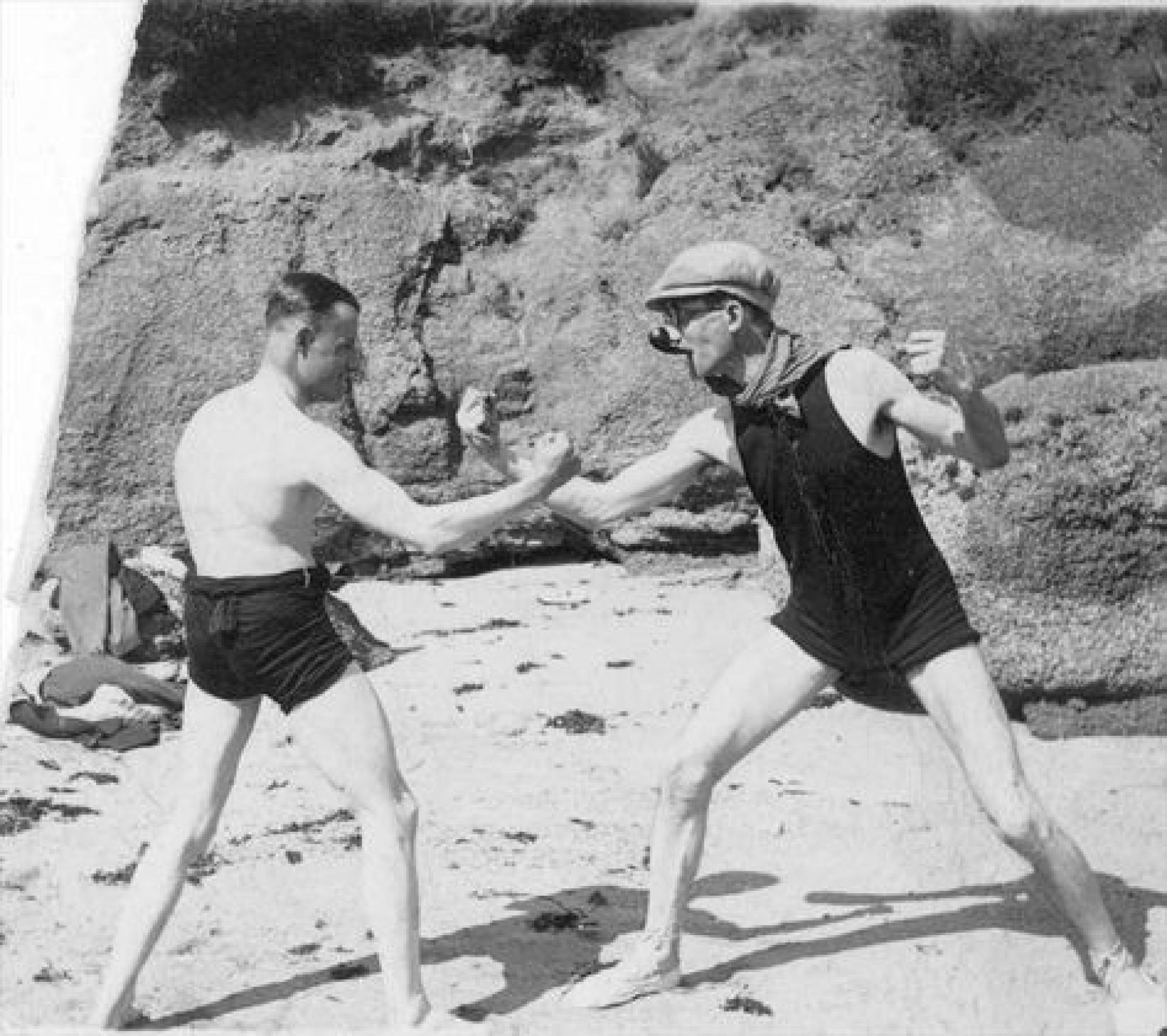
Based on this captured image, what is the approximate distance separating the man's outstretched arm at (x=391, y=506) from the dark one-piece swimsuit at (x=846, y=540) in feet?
3.04

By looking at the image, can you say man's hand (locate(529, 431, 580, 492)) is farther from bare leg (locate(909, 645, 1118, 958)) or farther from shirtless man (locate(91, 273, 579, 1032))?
bare leg (locate(909, 645, 1118, 958))

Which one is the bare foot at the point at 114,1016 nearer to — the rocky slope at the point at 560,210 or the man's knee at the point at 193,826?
the man's knee at the point at 193,826

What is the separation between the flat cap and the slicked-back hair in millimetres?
1053

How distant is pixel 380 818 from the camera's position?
578 centimetres

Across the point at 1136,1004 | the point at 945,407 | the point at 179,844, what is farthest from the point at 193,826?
the point at 1136,1004

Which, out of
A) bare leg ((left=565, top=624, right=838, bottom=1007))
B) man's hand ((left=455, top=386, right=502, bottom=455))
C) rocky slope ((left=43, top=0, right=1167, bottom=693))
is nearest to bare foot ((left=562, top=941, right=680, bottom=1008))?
bare leg ((left=565, top=624, right=838, bottom=1007))

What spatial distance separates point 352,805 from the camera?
5.87m

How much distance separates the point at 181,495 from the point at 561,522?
8.32 metres

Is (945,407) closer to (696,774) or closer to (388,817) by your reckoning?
(696,774)

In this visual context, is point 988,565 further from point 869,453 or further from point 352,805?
point 352,805

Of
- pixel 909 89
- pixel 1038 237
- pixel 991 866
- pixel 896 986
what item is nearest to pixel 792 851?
pixel 991 866

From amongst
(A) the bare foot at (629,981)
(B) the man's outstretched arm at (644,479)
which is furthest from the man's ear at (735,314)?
(A) the bare foot at (629,981)

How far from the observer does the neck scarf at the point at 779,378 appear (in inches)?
246

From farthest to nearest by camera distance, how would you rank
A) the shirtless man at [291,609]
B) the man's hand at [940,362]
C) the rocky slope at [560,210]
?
the rocky slope at [560,210] → the shirtless man at [291,609] → the man's hand at [940,362]
